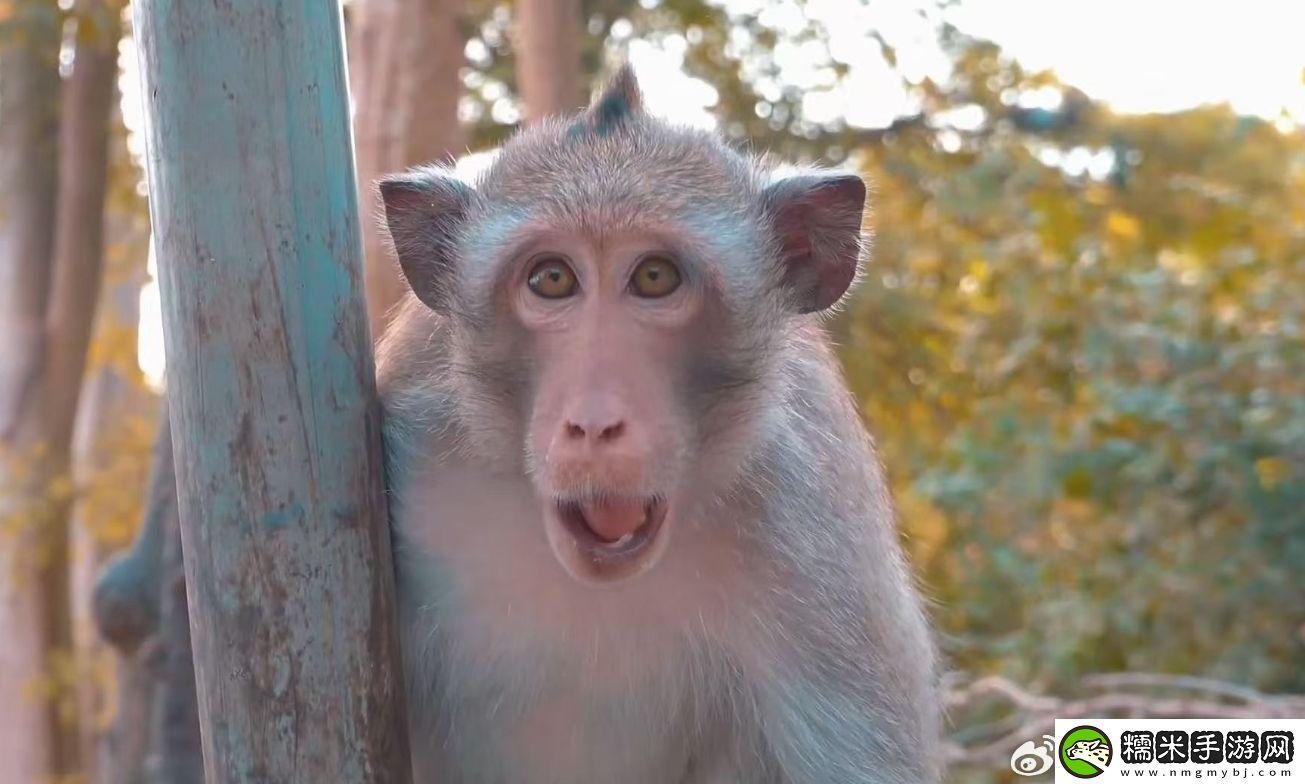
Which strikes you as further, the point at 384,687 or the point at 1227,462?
the point at 1227,462

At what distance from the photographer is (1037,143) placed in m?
7.93

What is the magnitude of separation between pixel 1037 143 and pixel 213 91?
6.53 m

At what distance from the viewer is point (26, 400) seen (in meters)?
8.44

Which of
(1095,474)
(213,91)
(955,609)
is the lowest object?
(955,609)

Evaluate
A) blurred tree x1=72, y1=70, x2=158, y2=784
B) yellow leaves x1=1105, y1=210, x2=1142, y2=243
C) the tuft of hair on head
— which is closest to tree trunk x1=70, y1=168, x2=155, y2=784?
blurred tree x1=72, y1=70, x2=158, y2=784

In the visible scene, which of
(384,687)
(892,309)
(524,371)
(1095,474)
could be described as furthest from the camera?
(892,309)


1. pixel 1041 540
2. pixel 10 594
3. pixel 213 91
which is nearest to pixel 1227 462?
pixel 1041 540

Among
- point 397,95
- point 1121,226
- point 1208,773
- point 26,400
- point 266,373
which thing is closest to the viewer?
point 266,373

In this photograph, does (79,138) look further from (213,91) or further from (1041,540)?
(213,91)

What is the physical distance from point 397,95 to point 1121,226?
4.40 metres

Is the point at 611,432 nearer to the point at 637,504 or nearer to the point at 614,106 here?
the point at 637,504

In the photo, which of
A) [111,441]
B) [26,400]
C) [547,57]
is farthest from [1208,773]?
[111,441]

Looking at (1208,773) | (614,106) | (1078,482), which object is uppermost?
(614,106)

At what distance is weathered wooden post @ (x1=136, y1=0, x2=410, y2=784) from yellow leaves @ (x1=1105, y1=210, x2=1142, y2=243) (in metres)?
6.17
